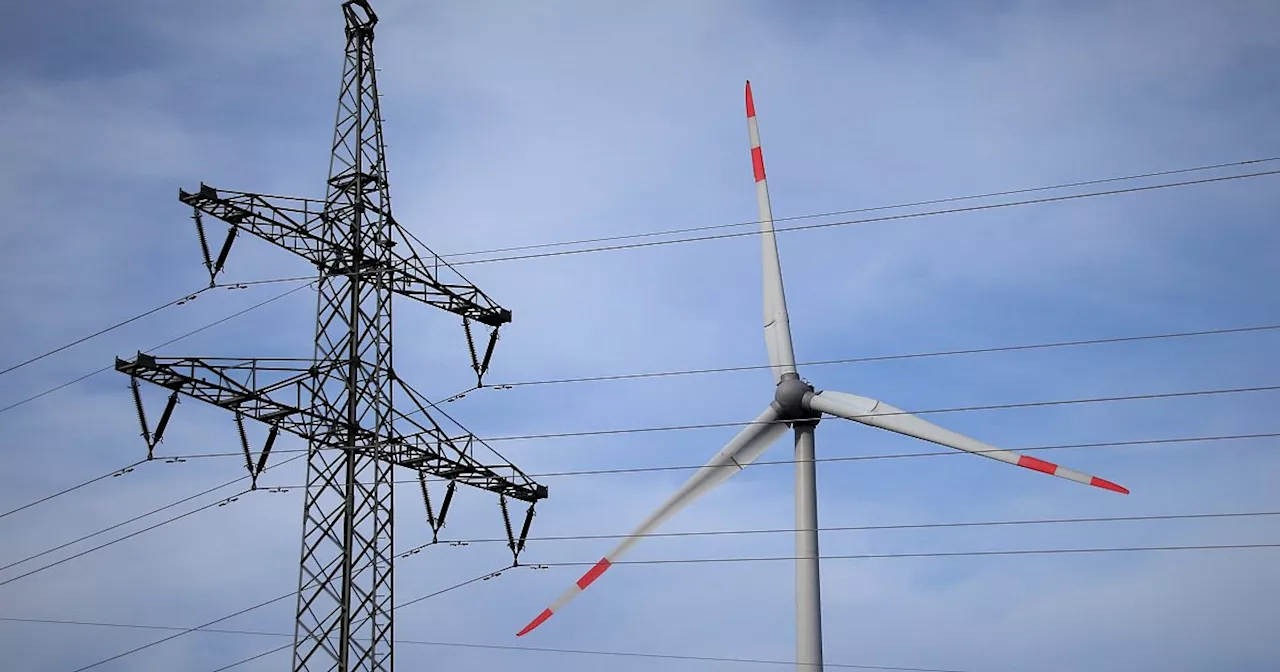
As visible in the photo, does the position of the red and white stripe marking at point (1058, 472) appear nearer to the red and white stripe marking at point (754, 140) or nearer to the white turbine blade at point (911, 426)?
the white turbine blade at point (911, 426)

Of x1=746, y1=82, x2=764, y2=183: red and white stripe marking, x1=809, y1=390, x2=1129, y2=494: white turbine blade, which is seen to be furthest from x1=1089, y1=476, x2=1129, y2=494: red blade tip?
x1=746, y1=82, x2=764, y2=183: red and white stripe marking

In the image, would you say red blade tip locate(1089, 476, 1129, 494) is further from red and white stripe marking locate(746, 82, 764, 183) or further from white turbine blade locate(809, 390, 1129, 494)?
red and white stripe marking locate(746, 82, 764, 183)

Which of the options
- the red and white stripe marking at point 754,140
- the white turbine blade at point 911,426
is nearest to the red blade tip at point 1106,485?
the white turbine blade at point 911,426

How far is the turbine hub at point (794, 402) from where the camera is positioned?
1730 inches

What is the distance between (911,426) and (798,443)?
12.6 feet

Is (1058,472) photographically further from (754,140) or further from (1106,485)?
(754,140)

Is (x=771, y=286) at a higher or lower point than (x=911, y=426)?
higher

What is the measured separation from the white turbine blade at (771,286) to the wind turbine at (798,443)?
3 centimetres

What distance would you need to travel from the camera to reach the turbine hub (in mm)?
43938

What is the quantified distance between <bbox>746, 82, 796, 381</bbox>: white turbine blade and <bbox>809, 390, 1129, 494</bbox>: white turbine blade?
2.49 m

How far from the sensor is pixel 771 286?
157 ft

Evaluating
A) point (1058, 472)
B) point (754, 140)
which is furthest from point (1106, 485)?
point (754, 140)

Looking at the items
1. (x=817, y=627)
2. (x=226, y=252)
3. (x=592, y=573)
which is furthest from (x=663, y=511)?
(x=226, y=252)

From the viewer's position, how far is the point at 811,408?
4378cm
